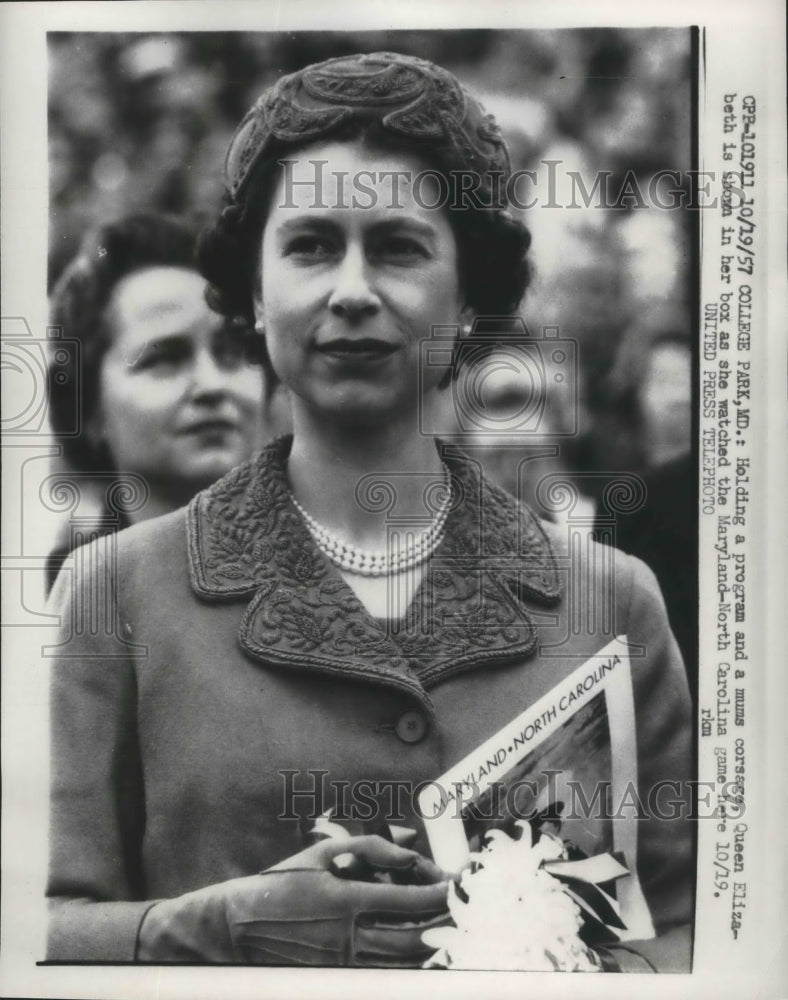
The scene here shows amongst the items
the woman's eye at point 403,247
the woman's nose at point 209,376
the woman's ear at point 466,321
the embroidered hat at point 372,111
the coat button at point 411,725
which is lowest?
the coat button at point 411,725

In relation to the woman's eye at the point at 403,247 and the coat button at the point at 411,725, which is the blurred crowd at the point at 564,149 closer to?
the woman's eye at the point at 403,247

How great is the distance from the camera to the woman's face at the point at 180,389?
4.38 ft

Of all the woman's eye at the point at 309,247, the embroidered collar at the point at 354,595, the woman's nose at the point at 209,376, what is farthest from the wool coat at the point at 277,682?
the woman's eye at the point at 309,247

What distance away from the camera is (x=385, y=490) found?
4.34 feet

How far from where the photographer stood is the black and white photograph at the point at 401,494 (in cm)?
129

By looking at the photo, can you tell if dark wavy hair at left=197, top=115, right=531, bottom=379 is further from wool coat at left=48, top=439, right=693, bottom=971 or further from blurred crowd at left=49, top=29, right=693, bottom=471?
wool coat at left=48, top=439, right=693, bottom=971

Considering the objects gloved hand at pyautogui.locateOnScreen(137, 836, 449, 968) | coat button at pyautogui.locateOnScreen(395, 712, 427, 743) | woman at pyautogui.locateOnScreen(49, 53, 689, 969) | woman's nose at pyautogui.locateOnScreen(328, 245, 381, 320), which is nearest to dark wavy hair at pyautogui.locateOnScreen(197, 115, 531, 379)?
woman at pyautogui.locateOnScreen(49, 53, 689, 969)

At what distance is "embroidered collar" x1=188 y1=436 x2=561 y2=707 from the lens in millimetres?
1274

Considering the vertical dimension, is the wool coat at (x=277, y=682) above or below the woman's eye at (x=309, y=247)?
below

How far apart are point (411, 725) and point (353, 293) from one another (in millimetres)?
526

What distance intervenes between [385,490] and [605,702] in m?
0.38

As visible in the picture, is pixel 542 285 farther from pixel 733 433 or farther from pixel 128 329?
pixel 128 329

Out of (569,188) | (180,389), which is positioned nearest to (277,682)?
(180,389)

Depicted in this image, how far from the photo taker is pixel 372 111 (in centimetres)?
128
